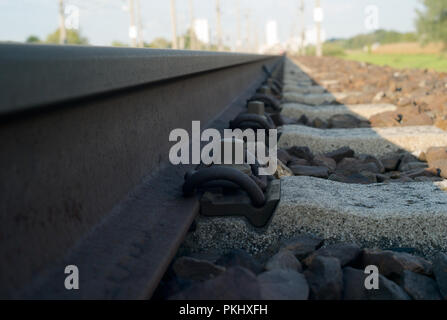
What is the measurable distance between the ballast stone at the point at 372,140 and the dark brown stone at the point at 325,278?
2.43m

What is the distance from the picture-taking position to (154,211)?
6.09 ft

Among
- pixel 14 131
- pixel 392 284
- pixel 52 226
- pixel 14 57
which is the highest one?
pixel 14 57

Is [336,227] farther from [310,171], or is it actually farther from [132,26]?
[132,26]

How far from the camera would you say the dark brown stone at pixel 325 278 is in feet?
4.96

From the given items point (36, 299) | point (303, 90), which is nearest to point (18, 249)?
point (36, 299)

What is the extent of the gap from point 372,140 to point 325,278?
2.60 m

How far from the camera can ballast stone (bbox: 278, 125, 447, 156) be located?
3916 millimetres

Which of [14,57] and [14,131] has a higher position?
[14,57]

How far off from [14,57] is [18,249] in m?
0.44

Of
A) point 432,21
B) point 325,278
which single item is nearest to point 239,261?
point 325,278

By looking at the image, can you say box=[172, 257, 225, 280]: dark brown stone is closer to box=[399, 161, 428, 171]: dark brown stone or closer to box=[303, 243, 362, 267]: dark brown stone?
box=[303, 243, 362, 267]: dark brown stone

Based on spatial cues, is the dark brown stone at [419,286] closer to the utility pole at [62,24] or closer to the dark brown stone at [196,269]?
the dark brown stone at [196,269]

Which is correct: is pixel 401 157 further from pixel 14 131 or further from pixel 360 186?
pixel 14 131

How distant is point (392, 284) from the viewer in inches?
61.5
